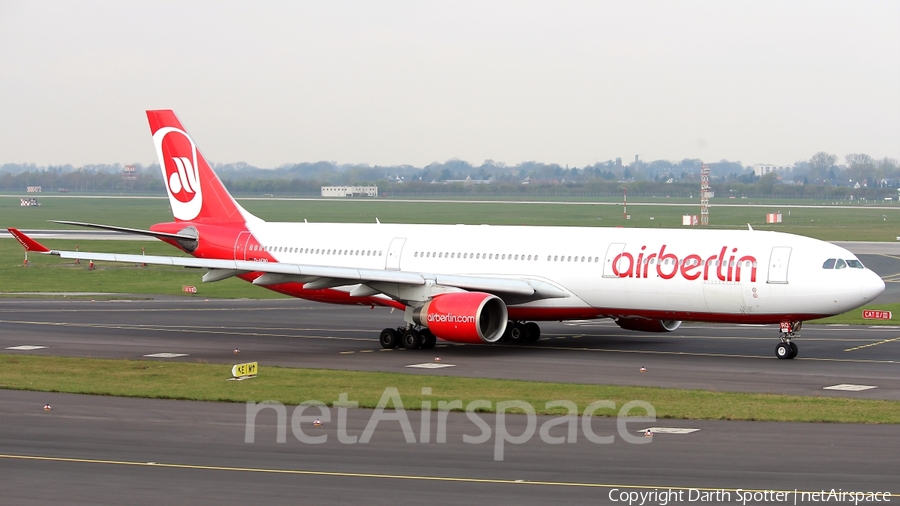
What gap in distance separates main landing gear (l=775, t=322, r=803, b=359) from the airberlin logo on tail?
23.8 metres

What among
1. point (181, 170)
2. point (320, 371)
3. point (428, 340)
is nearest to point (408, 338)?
point (428, 340)

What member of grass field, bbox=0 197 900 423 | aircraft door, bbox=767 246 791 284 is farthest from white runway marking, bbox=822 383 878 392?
aircraft door, bbox=767 246 791 284

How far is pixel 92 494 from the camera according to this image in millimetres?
18094

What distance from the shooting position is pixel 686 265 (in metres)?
36.2

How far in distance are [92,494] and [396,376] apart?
47.4ft

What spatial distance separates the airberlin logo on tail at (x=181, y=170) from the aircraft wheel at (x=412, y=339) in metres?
12.7

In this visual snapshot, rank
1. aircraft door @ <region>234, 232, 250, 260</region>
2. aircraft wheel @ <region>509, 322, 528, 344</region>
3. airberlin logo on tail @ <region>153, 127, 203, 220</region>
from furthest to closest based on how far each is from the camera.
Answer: airberlin logo on tail @ <region>153, 127, 203, 220</region> < aircraft door @ <region>234, 232, 250, 260</region> < aircraft wheel @ <region>509, 322, 528, 344</region>

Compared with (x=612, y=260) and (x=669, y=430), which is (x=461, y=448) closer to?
(x=669, y=430)

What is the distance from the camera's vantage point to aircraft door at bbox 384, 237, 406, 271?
42125 millimetres

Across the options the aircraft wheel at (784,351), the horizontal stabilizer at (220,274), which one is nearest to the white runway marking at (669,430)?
the aircraft wheel at (784,351)

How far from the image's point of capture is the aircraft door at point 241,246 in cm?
4491

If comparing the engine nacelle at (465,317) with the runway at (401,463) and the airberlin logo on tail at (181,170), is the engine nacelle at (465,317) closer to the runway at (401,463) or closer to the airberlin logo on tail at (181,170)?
the runway at (401,463)

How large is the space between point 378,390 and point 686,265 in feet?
39.9

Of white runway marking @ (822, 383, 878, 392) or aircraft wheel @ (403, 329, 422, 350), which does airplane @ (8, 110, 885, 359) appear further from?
white runway marking @ (822, 383, 878, 392)
